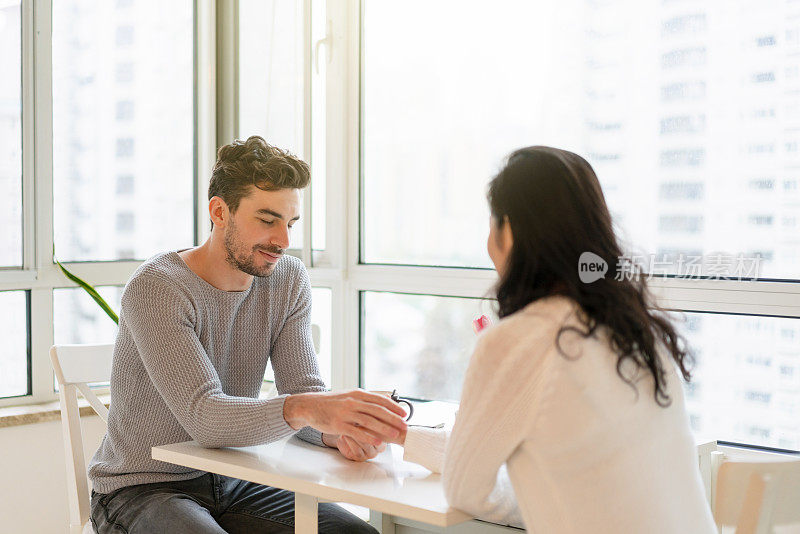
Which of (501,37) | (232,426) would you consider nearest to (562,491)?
(232,426)

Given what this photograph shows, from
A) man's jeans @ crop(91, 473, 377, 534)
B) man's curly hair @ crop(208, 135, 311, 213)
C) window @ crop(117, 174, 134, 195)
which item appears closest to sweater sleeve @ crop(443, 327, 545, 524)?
man's jeans @ crop(91, 473, 377, 534)

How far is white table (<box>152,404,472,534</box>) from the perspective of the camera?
4.04ft

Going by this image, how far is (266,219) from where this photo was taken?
6.11ft

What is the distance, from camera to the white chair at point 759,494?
3.78 feet

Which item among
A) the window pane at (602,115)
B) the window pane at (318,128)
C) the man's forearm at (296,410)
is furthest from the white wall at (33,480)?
the man's forearm at (296,410)

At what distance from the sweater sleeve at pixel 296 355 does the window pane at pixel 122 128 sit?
1.25 m

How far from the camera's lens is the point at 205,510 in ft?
5.42

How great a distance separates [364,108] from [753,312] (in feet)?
4.74

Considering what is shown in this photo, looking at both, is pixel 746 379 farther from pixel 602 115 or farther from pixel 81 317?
pixel 81 317

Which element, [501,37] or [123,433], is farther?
[501,37]

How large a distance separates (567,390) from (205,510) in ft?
2.96

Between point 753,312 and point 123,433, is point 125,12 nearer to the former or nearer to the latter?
point 123,433

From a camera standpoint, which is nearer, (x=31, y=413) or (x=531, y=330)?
(x=531, y=330)

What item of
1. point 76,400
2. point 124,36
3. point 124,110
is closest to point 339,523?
point 76,400
